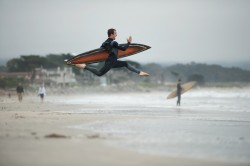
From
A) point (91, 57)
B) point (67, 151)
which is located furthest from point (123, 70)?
point (67, 151)

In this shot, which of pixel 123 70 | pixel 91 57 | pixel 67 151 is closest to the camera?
pixel 67 151

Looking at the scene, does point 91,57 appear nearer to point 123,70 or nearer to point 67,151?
point 67,151

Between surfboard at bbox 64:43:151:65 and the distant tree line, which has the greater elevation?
the distant tree line

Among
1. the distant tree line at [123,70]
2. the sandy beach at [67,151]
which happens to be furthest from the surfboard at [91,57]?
the distant tree line at [123,70]

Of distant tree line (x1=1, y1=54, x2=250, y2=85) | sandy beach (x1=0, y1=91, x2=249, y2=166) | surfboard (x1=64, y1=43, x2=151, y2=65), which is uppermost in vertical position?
distant tree line (x1=1, y1=54, x2=250, y2=85)

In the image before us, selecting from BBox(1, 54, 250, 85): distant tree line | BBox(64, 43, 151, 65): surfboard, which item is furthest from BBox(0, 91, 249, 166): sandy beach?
BBox(1, 54, 250, 85): distant tree line

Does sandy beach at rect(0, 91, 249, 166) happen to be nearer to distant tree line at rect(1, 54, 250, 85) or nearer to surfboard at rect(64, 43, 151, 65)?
surfboard at rect(64, 43, 151, 65)

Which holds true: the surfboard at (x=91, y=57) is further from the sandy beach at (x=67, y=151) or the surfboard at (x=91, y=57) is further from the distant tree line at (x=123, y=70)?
the distant tree line at (x=123, y=70)

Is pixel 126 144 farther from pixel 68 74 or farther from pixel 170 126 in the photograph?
pixel 68 74

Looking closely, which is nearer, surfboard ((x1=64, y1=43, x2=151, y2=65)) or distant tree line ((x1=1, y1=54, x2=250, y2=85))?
surfboard ((x1=64, y1=43, x2=151, y2=65))

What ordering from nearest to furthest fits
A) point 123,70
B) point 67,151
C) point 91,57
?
point 67,151 → point 91,57 → point 123,70

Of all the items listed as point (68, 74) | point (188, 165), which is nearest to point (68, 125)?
point (188, 165)

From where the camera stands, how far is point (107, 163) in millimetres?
6348

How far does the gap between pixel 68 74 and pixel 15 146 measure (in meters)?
85.7
